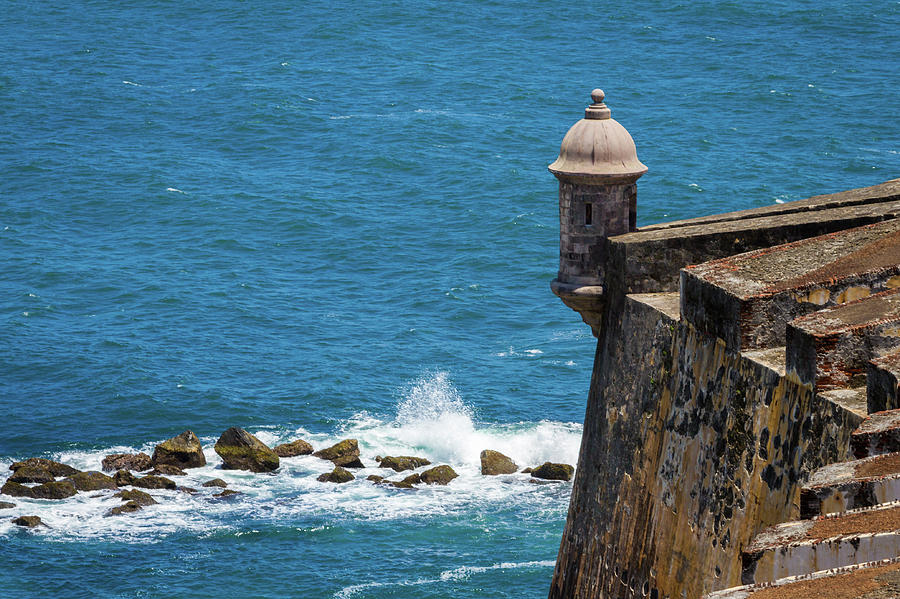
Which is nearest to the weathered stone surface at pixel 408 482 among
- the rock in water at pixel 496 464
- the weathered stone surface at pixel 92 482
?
the rock in water at pixel 496 464

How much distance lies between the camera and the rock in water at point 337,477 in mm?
46219

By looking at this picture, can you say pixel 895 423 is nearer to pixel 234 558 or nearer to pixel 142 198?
pixel 234 558

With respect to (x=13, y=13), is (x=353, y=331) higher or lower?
lower

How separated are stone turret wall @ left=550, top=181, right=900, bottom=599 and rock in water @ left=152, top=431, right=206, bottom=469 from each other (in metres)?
27.0

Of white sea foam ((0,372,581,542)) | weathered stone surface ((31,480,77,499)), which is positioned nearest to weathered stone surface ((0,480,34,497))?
weathered stone surface ((31,480,77,499))

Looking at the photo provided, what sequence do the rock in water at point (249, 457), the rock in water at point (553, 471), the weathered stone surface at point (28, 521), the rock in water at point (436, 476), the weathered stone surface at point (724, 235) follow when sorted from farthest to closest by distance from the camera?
the rock in water at point (249, 457) < the rock in water at point (436, 476) < the rock in water at point (553, 471) < the weathered stone surface at point (28, 521) < the weathered stone surface at point (724, 235)

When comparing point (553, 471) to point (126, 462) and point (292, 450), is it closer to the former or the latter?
point (292, 450)

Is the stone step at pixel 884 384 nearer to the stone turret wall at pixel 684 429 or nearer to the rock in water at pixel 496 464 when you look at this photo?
the stone turret wall at pixel 684 429

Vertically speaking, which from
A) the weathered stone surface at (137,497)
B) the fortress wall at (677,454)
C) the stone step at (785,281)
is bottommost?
the weathered stone surface at (137,497)

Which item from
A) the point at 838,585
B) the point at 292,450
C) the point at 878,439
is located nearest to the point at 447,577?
the point at 292,450

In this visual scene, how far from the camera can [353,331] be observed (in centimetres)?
6462

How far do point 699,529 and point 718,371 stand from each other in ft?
6.51

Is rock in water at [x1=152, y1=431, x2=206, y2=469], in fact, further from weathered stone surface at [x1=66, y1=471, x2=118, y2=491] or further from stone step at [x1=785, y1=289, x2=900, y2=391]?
stone step at [x1=785, y1=289, x2=900, y2=391]

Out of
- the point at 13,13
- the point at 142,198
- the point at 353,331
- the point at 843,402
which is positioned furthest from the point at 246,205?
the point at 843,402
